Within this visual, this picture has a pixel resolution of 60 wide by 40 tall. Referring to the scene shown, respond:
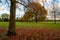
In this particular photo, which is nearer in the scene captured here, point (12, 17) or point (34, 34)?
point (12, 17)

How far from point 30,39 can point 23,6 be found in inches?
217

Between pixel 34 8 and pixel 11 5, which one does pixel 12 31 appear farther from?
pixel 34 8

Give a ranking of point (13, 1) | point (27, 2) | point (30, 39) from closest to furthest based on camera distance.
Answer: point (30, 39) → point (13, 1) → point (27, 2)

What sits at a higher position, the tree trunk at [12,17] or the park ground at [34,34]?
the tree trunk at [12,17]

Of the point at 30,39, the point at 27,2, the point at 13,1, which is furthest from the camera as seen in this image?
the point at 27,2

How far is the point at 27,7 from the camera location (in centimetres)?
1884

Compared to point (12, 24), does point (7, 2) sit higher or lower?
higher

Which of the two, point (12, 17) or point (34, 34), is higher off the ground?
point (12, 17)

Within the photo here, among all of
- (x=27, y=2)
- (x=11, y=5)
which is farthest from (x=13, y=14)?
(x=27, y=2)

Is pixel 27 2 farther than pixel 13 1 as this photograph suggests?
Yes

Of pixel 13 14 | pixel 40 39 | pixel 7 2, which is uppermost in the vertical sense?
pixel 7 2

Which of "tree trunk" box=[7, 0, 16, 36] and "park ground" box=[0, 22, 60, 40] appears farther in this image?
"tree trunk" box=[7, 0, 16, 36]

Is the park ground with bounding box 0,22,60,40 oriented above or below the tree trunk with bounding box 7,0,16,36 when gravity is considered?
below

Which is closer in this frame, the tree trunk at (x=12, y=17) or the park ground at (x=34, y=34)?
the park ground at (x=34, y=34)
